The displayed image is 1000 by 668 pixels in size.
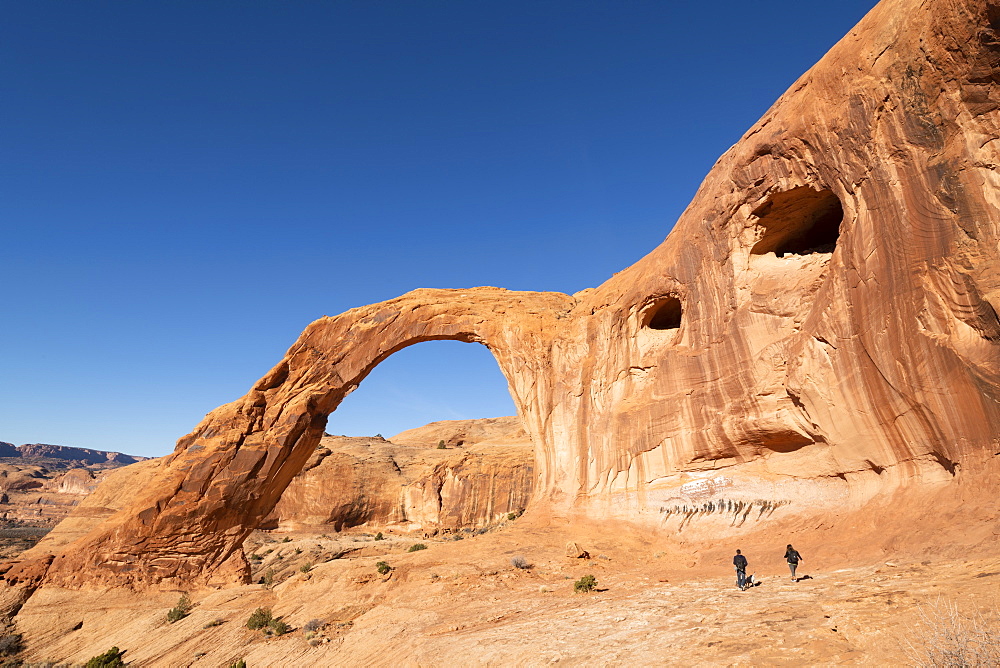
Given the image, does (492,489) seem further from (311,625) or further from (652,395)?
(311,625)

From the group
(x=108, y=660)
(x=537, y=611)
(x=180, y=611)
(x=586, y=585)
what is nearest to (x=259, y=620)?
(x=108, y=660)

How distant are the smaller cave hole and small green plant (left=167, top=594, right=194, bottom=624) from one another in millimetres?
16971

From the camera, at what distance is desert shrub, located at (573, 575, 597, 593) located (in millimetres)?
12797

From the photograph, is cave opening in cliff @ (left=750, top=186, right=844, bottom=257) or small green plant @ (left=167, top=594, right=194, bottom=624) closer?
cave opening in cliff @ (left=750, top=186, right=844, bottom=257)

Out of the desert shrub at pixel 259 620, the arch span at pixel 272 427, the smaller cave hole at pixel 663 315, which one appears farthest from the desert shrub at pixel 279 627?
the smaller cave hole at pixel 663 315

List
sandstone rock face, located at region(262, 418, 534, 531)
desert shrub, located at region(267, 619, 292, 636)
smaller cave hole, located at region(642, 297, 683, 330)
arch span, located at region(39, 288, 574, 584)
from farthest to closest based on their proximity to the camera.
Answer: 1. sandstone rock face, located at region(262, 418, 534, 531)
2. arch span, located at region(39, 288, 574, 584)
3. smaller cave hole, located at region(642, 297, 683, 330)
4. desert shrub, located at region(267, 619, 292, 636)

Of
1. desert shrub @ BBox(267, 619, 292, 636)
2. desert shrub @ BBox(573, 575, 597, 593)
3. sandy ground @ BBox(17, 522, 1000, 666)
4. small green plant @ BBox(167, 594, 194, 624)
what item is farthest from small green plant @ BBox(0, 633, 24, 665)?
desert shrub @ BBox(573, 575, 597, 593)

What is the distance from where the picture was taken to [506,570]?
14922mm

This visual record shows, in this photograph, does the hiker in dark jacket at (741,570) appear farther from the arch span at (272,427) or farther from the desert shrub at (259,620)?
the desert shrub at (259,620)

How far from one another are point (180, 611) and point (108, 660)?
8.69 ft

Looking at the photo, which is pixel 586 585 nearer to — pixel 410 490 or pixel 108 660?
pixel 108 660

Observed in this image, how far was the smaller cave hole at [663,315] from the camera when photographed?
18.7 m

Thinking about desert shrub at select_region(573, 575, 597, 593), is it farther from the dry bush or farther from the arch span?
the arch span

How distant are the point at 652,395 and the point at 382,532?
108ft
